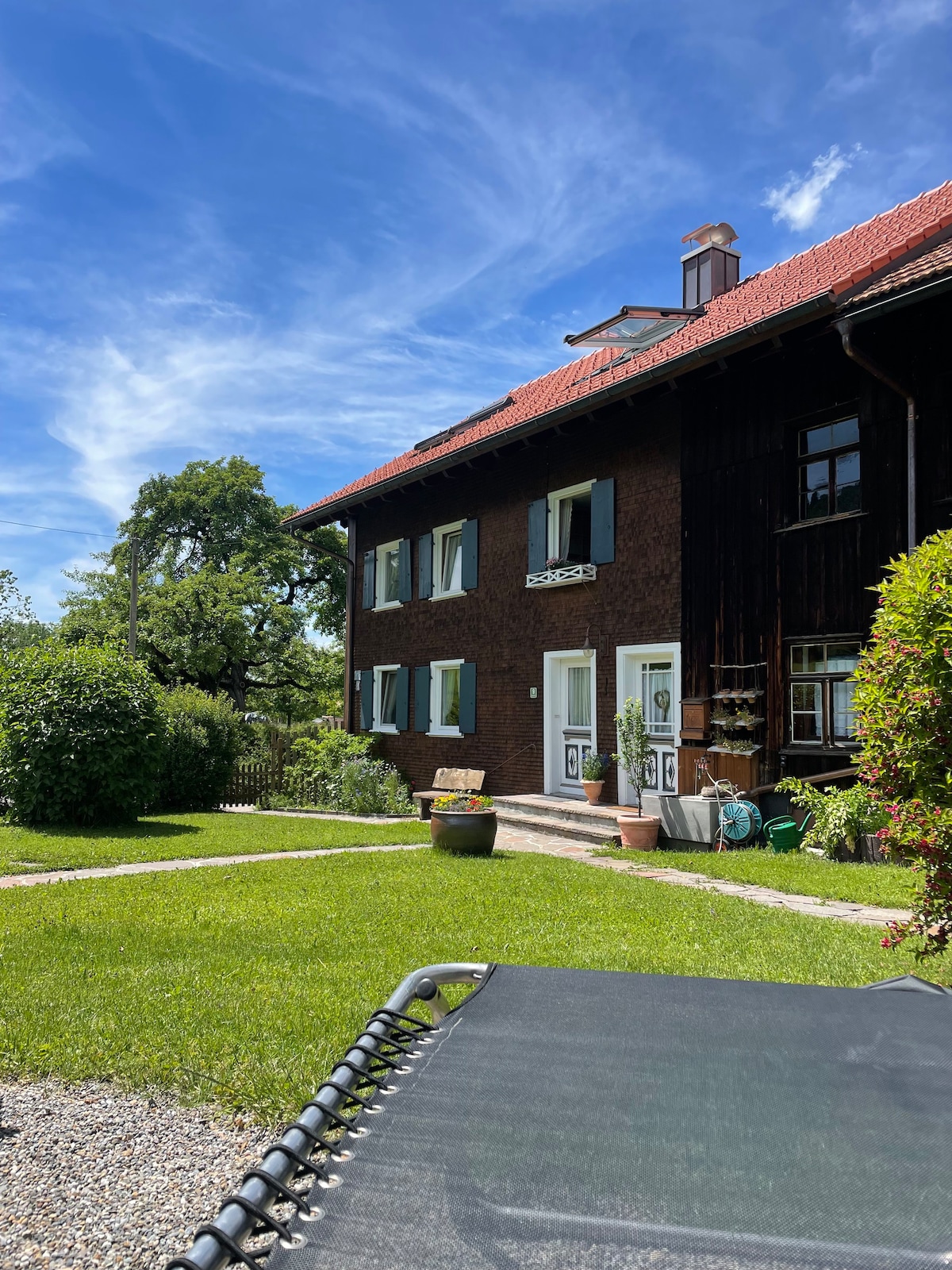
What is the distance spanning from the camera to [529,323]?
15273mm

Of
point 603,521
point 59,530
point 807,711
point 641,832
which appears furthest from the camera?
point 59,530

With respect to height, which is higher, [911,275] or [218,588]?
[911,275]

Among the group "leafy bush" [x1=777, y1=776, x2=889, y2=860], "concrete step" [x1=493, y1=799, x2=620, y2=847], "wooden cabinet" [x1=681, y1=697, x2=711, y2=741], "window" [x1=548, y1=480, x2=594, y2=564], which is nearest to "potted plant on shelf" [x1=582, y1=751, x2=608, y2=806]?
"concrete step" [x1=493, y1=799, x2=620, y2=847]

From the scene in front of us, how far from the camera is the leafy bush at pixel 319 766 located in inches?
631

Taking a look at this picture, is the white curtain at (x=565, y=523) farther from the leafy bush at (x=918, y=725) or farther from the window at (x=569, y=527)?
the leafy bush at (x=918, y=725)

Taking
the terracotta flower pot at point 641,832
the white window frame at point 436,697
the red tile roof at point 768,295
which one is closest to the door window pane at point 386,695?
the white window frame at point 436,697

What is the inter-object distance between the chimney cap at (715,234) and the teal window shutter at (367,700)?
10097 mm

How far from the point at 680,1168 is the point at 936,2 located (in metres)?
11.0

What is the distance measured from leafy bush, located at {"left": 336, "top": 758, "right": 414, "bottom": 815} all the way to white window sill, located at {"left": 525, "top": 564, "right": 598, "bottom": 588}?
4286 millimetres

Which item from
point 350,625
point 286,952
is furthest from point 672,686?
point 350,625

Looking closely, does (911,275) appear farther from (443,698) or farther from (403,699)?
(403,699)

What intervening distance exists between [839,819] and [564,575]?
589cm

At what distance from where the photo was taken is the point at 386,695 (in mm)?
18266

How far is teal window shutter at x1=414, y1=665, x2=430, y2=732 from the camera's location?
16.6 meters
